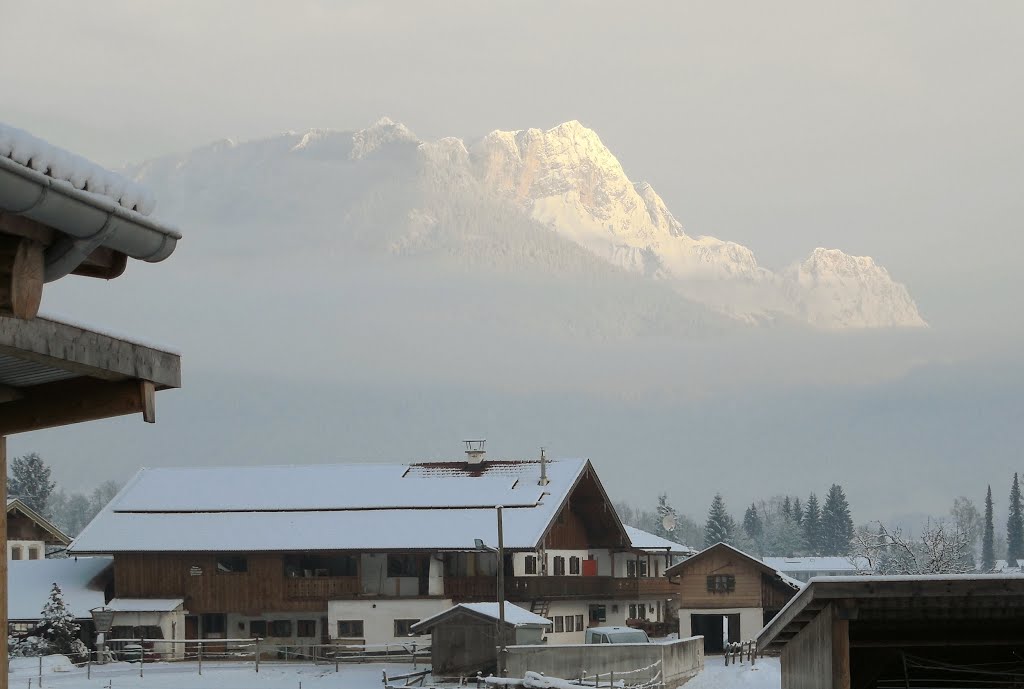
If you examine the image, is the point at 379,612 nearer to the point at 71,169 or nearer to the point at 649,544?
the point at 649,544

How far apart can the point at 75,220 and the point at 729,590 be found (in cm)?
7144

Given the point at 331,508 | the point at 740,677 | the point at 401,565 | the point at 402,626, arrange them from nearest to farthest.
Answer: the point at 740,677
the point at 402,626
the point at 401,565
the point at 331,508

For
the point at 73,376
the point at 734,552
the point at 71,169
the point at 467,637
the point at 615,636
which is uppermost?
the point at 71,169

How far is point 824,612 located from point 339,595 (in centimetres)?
4922

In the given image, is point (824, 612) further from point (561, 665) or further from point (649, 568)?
point (649, 568)

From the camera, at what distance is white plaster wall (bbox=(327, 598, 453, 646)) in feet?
206

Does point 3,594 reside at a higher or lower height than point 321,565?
higher

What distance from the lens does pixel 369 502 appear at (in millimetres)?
68750

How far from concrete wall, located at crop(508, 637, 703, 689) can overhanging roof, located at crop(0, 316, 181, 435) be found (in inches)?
1603

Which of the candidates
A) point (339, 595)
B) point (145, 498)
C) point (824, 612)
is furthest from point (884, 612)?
point (145, 498)

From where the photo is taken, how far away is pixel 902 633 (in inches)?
711

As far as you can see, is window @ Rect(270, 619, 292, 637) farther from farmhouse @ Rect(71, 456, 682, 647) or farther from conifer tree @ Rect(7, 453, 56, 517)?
conifer tree @ Rect(7, 453, 56, 517)

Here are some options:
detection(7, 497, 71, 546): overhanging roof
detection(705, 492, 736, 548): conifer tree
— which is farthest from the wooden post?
detection(705, 492, 736, 548): conifer tree

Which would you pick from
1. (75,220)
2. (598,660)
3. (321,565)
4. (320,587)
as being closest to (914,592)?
(75,220)
